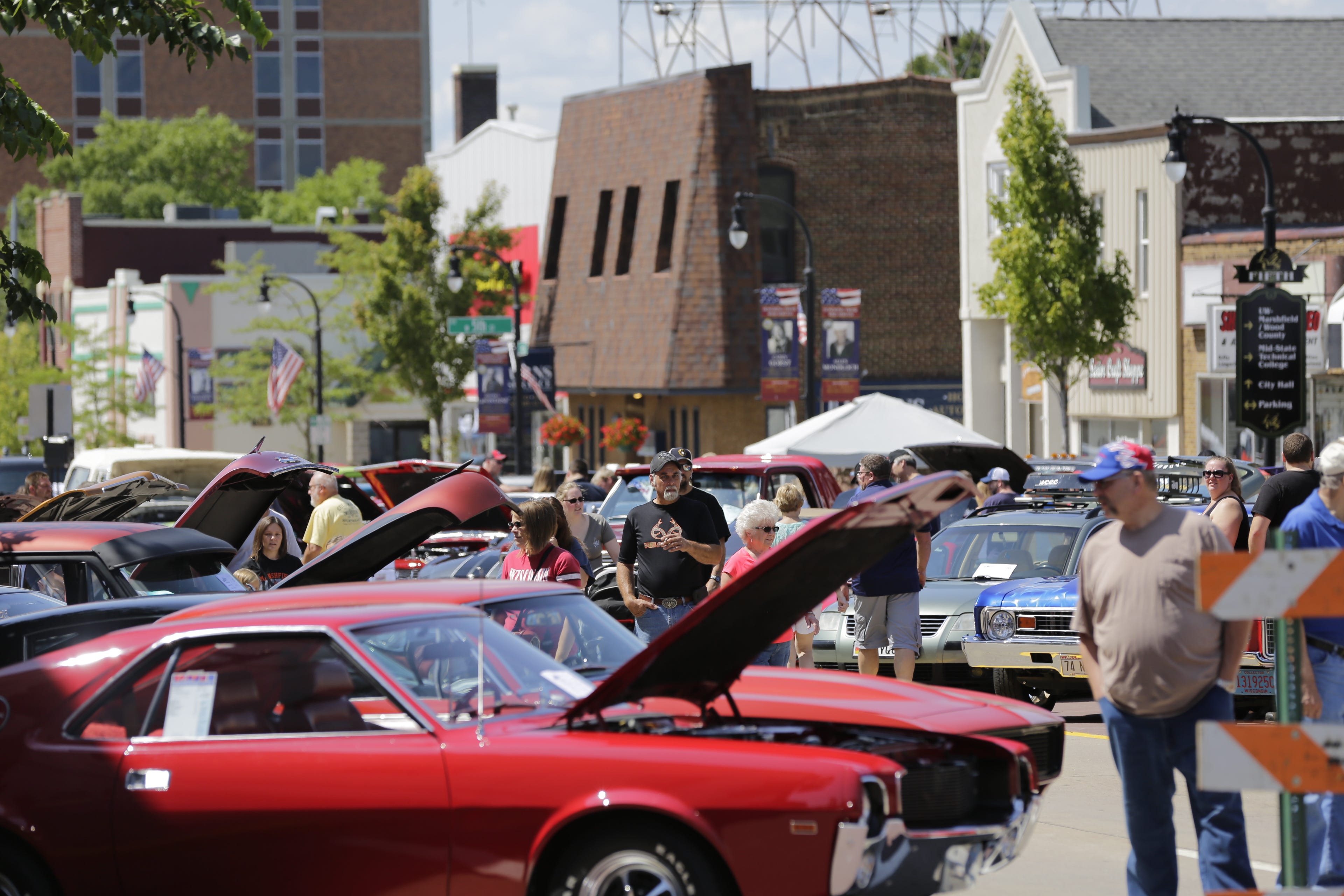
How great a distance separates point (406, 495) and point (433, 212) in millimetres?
33913

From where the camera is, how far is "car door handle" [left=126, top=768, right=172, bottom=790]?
6.48 m

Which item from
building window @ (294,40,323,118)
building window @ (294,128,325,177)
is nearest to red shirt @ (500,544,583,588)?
building window @ (294,40,323,118)

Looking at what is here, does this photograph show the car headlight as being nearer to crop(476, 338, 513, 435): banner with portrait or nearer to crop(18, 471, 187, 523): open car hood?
crop(18, 471, 187, 523): open car hood

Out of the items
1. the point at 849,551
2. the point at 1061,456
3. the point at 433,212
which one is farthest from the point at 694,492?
the point at 433,212

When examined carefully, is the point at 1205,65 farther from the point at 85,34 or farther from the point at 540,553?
the point at 540,553

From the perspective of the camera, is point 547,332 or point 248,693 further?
point 547,332

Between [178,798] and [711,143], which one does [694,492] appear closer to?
[178,798]

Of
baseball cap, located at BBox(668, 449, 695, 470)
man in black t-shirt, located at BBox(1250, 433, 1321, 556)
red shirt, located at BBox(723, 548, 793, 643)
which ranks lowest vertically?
red shirt, located at BBox(723, 548, 793, 643)

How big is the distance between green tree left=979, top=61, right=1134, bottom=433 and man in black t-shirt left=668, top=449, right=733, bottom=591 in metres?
21.6

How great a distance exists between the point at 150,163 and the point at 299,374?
52.1 m

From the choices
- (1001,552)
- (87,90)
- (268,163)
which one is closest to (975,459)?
(1001,552)

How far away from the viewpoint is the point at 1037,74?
3978 cm

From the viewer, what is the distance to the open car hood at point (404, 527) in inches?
373

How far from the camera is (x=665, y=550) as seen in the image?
37.3ft
